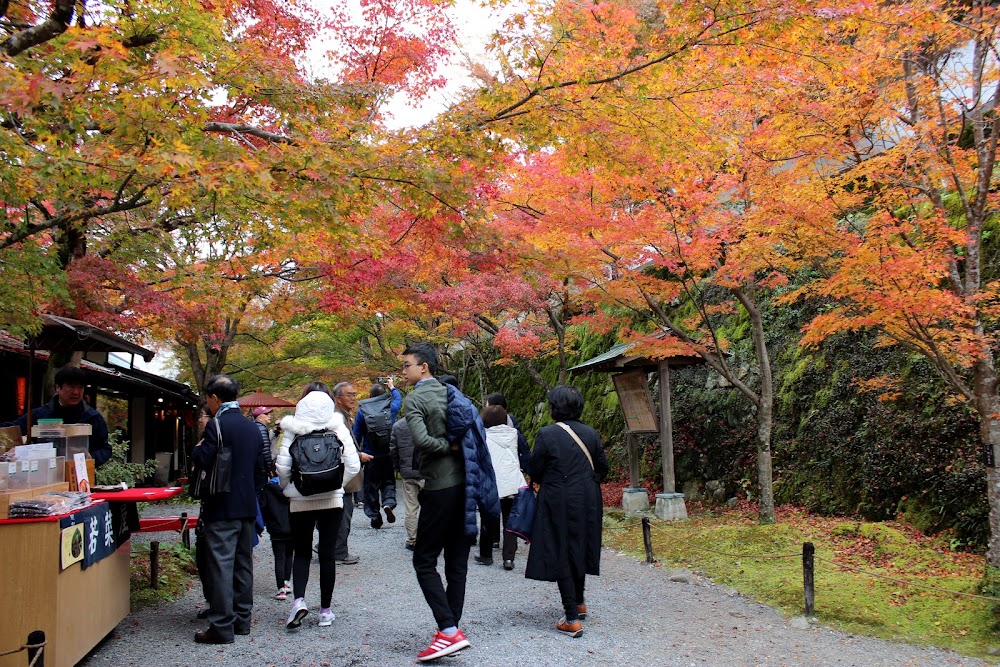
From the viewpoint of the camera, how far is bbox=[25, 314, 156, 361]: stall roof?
277 inches

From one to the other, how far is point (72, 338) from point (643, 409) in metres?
8.00

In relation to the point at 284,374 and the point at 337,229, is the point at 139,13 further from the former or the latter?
the point at 284,374

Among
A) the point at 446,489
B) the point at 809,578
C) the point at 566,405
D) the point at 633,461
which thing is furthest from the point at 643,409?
the point at 446,489

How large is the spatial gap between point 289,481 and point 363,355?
1558 cm

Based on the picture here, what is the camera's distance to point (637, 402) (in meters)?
11.4

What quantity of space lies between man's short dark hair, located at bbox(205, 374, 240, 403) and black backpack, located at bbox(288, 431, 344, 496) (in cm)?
57

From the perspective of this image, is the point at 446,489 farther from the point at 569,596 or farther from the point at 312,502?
the point at 569,596

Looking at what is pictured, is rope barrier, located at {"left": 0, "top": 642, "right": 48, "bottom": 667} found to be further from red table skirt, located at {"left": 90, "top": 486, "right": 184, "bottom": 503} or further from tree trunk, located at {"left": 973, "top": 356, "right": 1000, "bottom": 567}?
tree trunk, located at {"left": 973, "top": 356, "right": 1000, "bottom": 567}

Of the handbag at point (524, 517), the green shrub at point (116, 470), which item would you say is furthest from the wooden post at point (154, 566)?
the handbag at point (524, 517)

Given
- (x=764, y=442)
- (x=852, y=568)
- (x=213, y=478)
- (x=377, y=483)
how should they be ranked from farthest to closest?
1. (x=764, y=442)
2. (x=377, y=483)
3. (x=852, y=568)
4. (x=213, y=478)

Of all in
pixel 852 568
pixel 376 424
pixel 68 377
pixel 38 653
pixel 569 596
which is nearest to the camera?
pixel 38 653

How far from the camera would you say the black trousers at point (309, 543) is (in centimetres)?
502

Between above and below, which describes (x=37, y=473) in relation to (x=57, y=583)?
above

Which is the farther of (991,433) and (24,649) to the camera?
(991,433)
